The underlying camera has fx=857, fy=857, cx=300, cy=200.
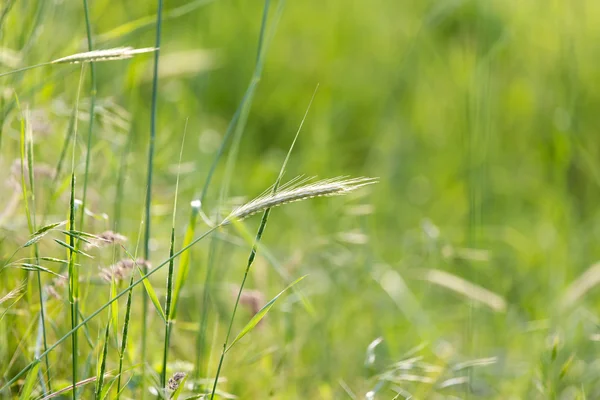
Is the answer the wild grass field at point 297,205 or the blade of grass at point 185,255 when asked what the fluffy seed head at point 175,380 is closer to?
the wild grass field at point 297,205

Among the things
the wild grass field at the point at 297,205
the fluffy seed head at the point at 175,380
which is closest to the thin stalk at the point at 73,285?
the wild grass field at the point at 297,205

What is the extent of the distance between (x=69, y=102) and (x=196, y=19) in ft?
7.31

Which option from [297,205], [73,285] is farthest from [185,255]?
[297,205]

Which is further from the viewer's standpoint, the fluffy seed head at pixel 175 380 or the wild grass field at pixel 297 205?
the wild grass field at pixel 297 205

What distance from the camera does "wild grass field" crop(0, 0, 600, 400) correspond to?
154cm

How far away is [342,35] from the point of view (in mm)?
5219

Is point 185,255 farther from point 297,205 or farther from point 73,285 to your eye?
point 297,205

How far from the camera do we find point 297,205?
3.40m

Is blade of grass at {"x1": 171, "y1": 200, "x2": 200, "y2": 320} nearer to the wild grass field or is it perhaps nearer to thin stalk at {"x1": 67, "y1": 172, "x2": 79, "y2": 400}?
the wild grass field

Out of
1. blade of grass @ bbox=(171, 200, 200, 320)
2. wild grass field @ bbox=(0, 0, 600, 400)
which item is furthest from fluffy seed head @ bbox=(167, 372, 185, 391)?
blade of grass @ bbox=(171, 200, 200, 320)

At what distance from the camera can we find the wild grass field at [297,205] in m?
1.54

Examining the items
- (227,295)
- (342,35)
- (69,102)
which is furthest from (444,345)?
(342,35)

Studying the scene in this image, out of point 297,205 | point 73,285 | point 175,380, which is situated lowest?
point 297,205

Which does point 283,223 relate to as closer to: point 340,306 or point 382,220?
point 382,220
